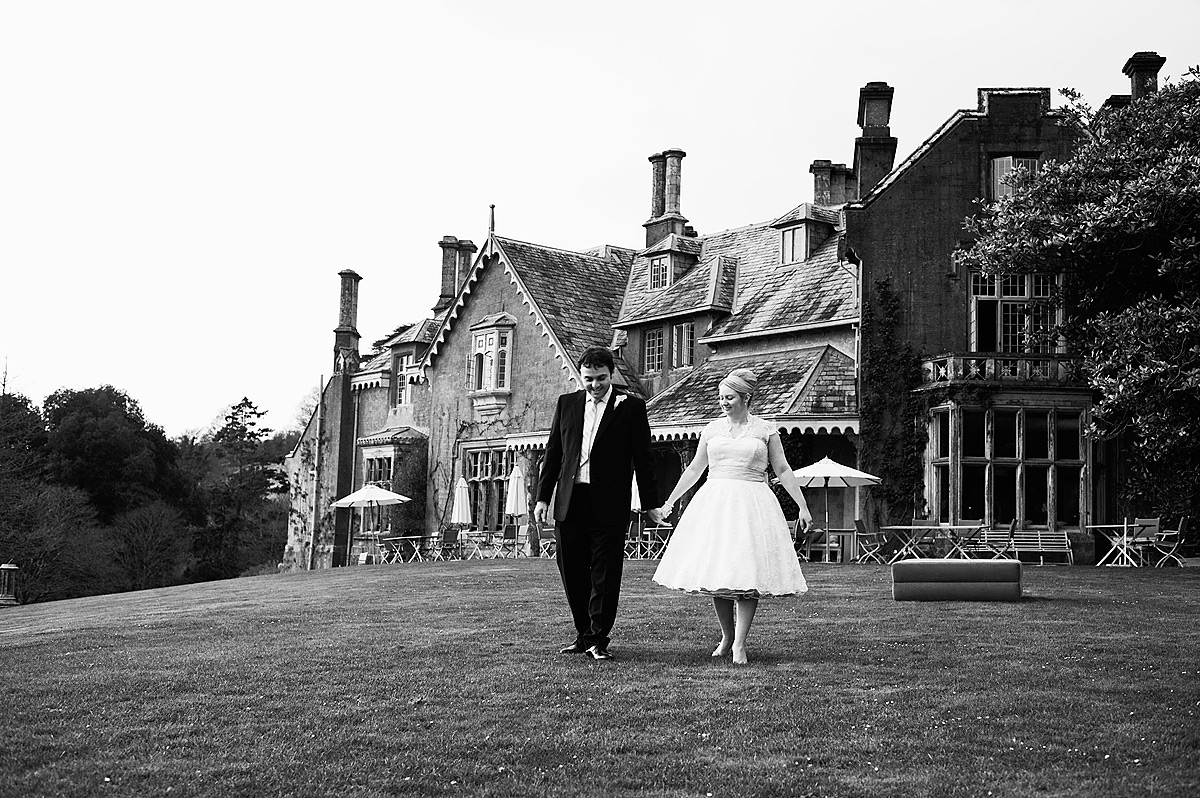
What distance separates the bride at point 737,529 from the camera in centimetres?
995

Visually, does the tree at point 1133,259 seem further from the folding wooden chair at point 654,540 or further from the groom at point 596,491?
the groom at point 596,491

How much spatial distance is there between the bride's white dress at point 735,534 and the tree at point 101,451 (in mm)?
49953

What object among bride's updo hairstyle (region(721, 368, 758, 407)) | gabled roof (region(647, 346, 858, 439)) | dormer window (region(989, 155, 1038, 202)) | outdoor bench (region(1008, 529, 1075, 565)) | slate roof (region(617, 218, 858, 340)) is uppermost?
dormer window (region(989, 155, 1038, 202))

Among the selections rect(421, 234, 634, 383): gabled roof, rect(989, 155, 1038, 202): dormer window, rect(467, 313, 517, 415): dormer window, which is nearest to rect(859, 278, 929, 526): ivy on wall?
rect(989, 155, 1038, 202): dormer window

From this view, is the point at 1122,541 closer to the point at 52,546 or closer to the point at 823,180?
the point at 823,180

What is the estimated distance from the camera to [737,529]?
1005 centimetres

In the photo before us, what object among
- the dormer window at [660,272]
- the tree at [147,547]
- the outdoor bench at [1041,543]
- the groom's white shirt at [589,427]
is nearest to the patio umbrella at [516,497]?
the dormer window at [660,272]

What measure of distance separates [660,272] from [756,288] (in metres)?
4.38

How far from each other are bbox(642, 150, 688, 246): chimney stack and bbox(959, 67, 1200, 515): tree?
47.7 feet

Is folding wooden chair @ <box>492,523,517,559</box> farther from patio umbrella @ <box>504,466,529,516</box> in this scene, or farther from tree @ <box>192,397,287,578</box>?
tree @ <box>192,397,287,578</box>

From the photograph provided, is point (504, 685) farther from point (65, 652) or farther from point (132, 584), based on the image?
point (132, 584)

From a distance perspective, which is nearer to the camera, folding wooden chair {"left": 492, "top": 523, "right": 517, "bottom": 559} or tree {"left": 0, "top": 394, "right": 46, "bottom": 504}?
folding wooden chair {"left": 492, "top": 523, "right": 517, "bottom": 559}

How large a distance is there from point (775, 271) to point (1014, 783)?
28.7 meters

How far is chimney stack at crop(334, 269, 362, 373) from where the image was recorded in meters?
47.5
